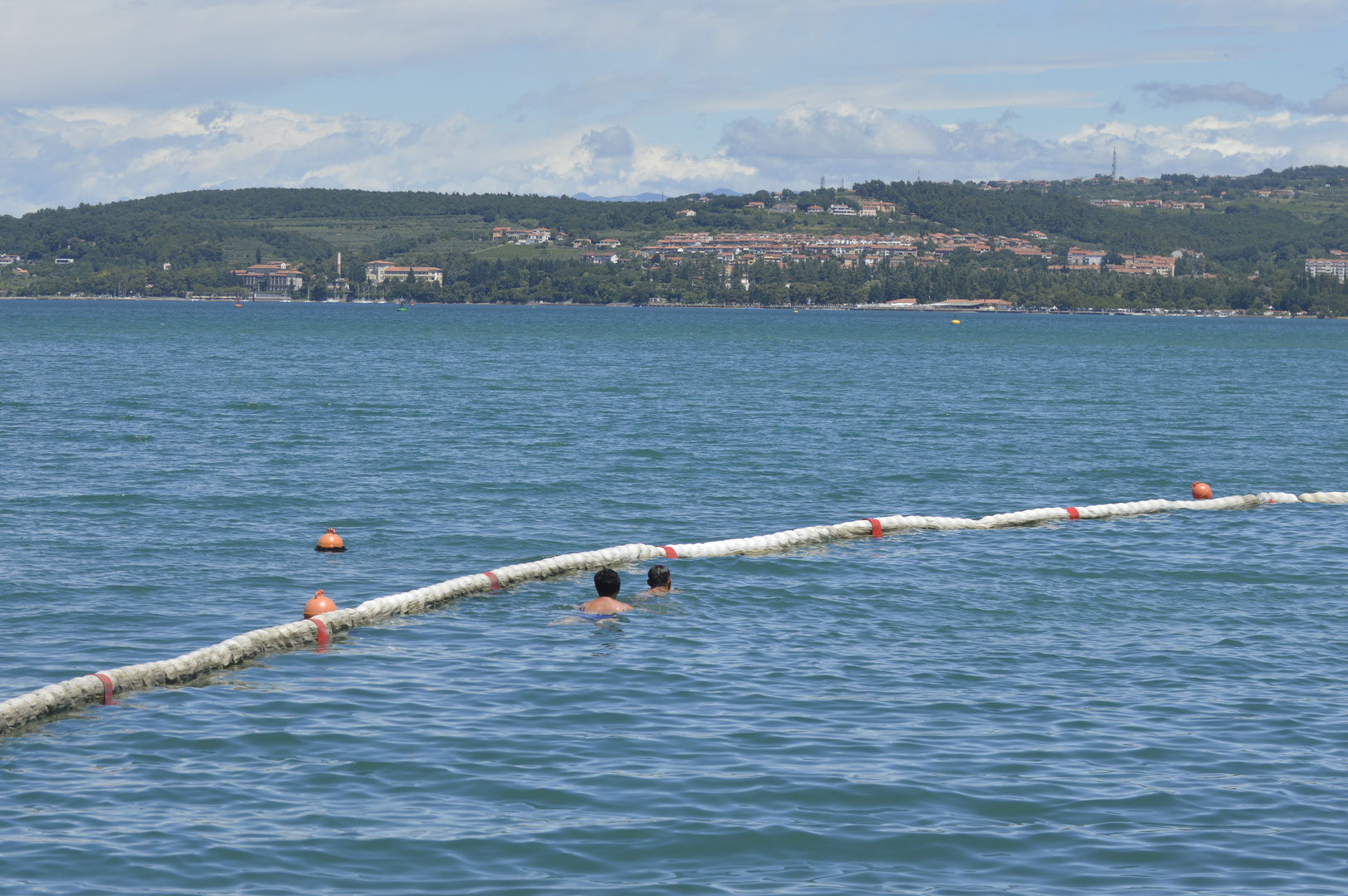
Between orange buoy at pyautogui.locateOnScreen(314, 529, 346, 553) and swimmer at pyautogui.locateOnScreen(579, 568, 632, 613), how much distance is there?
6.58 meters

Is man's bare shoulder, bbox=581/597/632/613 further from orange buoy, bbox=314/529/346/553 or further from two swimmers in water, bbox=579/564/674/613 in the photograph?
orange buoy, bbox=314/529/346/553

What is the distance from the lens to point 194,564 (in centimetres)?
2325

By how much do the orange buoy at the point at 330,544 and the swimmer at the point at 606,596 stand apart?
6.58 metres

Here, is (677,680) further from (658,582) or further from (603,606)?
(658,582)

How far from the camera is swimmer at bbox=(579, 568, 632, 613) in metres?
19.7

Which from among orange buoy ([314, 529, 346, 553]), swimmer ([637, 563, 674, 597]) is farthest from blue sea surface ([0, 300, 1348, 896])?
swimmer ([637, 563, 674, 597])

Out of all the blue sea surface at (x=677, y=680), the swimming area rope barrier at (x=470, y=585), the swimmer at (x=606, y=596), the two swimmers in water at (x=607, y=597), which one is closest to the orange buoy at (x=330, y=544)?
the blue sea surface at (x=677, y=680)

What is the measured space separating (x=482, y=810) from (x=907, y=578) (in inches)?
480

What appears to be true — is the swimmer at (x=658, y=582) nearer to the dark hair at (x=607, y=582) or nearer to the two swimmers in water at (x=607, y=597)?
the two swimmers in water at (x=607, y=597)

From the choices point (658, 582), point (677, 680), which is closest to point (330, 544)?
point (658, 582)

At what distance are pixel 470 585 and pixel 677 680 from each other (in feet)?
17.5

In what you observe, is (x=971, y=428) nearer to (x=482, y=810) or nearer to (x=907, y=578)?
(x=907, y=578)

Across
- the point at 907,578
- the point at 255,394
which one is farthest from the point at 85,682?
the point at 255,394

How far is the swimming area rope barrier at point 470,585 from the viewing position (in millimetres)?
14914
